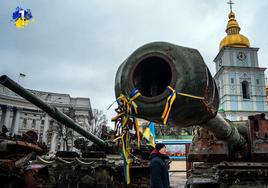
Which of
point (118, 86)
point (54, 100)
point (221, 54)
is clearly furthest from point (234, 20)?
point (118, 86)

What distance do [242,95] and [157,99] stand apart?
47.8m

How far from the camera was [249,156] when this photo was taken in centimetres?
604

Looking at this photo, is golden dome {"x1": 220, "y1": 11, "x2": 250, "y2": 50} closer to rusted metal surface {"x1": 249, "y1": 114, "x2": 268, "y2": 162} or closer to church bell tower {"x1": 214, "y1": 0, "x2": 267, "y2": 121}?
church bell tower {"x1": 214, "y1": 0, "x2": 267, "y2": 121}

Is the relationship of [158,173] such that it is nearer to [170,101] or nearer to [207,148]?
[170,101]

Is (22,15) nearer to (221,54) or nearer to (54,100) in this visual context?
(221,54)

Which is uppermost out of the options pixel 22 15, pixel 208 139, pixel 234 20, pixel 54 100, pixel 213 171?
pixel 234 20

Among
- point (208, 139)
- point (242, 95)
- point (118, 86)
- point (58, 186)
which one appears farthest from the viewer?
point (242, 95)

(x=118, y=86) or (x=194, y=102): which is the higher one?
(x=118, y=86)

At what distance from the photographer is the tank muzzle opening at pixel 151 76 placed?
2869 mm

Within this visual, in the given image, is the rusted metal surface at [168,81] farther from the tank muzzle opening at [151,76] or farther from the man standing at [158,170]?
the man standing at [158,170]

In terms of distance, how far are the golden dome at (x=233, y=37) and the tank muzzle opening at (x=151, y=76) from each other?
48.8 metres

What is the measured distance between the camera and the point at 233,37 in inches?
1941

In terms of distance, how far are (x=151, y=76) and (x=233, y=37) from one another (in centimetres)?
5019

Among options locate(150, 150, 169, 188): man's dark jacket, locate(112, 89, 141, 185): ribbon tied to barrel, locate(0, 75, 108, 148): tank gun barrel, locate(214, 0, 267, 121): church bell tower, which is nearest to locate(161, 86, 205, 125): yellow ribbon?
locate(112, 89, 141, 185): ribbon tied to barrel
